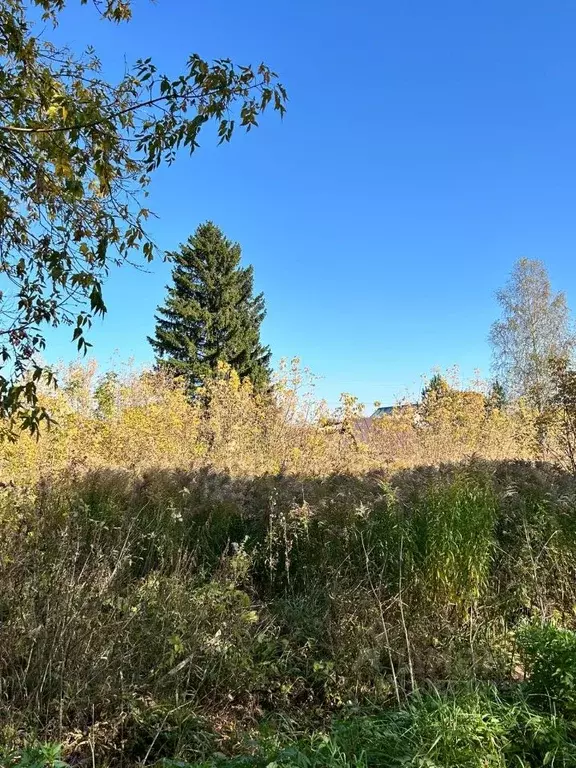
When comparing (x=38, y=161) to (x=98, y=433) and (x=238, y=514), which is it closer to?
(x=238, y=514)

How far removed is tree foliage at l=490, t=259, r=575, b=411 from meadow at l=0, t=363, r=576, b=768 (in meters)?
16.9

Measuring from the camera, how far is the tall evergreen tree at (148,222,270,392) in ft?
70.8

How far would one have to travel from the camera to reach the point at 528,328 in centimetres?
2052

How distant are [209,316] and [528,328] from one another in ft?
40.9

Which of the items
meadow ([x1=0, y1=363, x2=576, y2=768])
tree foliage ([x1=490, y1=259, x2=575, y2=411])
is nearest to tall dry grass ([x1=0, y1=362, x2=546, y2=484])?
meadow ([x1=0, y1=363, x2=576, y2=768])

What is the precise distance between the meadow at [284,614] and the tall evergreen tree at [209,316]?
16291 mm

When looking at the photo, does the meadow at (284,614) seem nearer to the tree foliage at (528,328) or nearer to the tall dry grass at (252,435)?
the tall dry grass at (252,435)

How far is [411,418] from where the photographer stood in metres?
8.92

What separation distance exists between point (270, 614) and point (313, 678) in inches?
19.9

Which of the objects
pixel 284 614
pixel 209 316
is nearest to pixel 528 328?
pixel 209 316

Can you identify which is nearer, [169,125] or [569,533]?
[169,125]

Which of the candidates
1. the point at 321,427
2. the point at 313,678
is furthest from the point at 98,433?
the point at 313,678

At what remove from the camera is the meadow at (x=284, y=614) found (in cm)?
215

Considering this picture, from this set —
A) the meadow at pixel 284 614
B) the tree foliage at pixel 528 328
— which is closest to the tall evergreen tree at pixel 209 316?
the tree foliage at pixel 528 328
